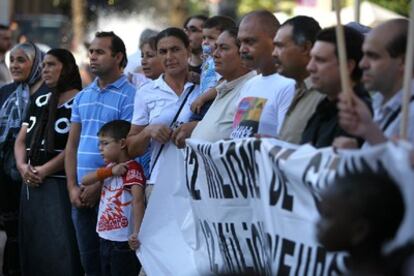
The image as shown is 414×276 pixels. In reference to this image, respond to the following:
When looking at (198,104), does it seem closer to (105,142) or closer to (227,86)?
(227,86)

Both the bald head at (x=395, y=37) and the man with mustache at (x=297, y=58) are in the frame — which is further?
the man with mustache at (x=297, y=58)

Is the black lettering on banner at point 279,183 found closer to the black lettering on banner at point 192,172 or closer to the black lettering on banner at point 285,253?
the black lettering on banner at point 285,253

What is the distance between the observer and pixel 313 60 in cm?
608

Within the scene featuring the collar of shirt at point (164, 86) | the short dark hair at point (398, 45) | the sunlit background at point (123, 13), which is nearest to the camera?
the short dark hair at point (398, 45)

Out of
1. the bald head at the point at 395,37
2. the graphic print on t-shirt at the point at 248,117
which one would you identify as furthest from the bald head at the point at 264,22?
the bald head at the point at 395,37

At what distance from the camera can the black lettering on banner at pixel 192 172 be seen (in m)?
7.60

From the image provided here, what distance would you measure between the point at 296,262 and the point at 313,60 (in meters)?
1.03

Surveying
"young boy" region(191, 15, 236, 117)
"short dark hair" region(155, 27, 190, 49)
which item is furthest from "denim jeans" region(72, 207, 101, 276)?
"short dark hair" region(155, 27, 190, 49)

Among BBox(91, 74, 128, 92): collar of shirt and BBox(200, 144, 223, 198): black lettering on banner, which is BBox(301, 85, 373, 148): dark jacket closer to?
BBox(200, 144, 223, 198): black lettering on banner

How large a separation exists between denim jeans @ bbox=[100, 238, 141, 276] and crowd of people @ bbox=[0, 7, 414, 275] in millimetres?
10

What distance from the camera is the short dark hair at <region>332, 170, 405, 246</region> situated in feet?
13.5

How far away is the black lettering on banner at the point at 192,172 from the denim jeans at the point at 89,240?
163 centimetres

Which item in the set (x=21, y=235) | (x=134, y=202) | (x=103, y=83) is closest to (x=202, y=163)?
(x=134, y=202)

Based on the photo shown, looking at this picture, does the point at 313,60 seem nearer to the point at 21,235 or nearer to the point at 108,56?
the point at 108,56
